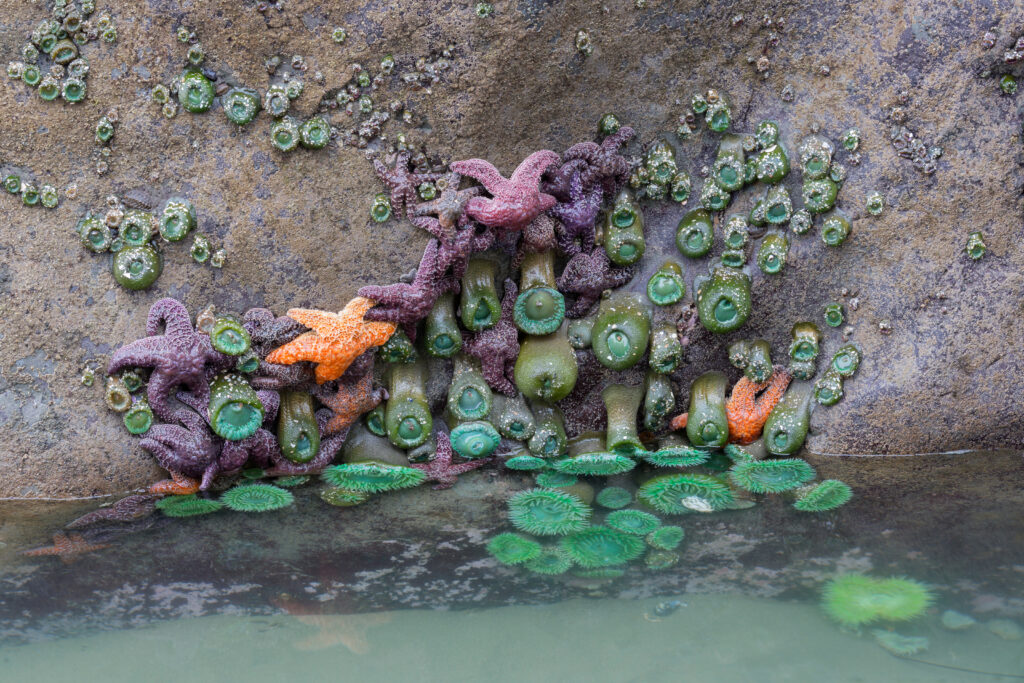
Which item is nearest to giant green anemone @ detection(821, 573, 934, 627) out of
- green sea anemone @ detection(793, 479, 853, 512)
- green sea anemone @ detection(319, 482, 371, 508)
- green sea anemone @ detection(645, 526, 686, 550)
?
green sea anemone @ detection(793, 479, 853, 512)

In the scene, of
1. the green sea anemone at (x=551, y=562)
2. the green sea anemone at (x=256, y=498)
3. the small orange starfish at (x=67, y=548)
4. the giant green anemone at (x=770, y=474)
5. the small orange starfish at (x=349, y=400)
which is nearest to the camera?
the green sea anemone at (x=551, y=562)

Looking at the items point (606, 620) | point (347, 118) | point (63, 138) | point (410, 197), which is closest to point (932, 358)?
point (606, 620)

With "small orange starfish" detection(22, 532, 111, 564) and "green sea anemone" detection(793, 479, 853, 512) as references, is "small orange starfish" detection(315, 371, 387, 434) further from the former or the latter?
"green sea anemone" detection(793, 479, 853, 512)

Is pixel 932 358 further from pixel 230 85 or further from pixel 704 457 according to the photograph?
pixel 230 85

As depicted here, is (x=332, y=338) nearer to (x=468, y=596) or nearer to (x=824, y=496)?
(x=468, y=596)

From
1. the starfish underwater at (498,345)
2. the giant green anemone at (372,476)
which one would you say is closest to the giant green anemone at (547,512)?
the giant green anemone at (372,476)

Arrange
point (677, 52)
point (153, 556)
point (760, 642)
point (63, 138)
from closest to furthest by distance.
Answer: point (760, 642), point (153, 556), point (63, 138), point (677, 52)

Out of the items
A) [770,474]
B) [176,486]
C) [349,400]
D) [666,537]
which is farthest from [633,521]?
[176,486]

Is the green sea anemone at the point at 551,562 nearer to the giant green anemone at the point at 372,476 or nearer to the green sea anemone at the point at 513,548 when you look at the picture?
the green sea anemone at the point at 513,548
